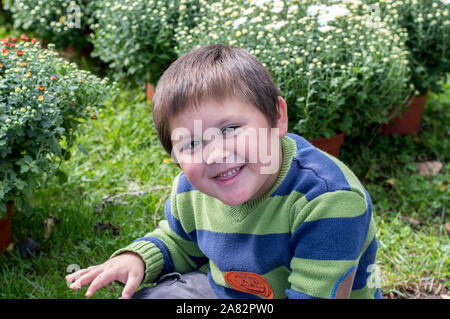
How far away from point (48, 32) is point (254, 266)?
3321 mm

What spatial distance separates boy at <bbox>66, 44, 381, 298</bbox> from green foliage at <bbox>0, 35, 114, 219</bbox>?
724mm

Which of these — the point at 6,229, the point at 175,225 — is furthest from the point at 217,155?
the point at 6,229

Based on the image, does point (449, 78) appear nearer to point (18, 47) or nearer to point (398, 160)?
point (398, 160)

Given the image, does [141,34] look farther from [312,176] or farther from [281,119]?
[312,176]

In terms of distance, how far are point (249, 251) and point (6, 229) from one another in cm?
141

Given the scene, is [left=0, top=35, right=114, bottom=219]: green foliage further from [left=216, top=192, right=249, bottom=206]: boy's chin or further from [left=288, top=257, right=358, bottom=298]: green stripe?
[left=288, top=257, right=358, bottom=298]: green stripe

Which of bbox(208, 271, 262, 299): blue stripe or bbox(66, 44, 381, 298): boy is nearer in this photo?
bbox(66, 44, 381, 298): boy

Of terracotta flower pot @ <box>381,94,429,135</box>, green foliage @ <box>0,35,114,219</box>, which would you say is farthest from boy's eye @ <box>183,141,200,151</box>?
terracotta flower pot @ <box>381,94,429,135</box>

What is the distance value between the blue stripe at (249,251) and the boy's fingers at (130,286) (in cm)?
27

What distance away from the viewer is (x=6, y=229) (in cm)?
259

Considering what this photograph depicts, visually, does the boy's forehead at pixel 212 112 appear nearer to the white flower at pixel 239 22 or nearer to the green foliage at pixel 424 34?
the white flower at pixel 239 22

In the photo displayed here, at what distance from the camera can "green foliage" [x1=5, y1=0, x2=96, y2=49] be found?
13.5 ft

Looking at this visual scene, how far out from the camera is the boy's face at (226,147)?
152 centimetres

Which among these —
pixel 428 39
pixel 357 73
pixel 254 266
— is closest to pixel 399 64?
pixel 357 73
